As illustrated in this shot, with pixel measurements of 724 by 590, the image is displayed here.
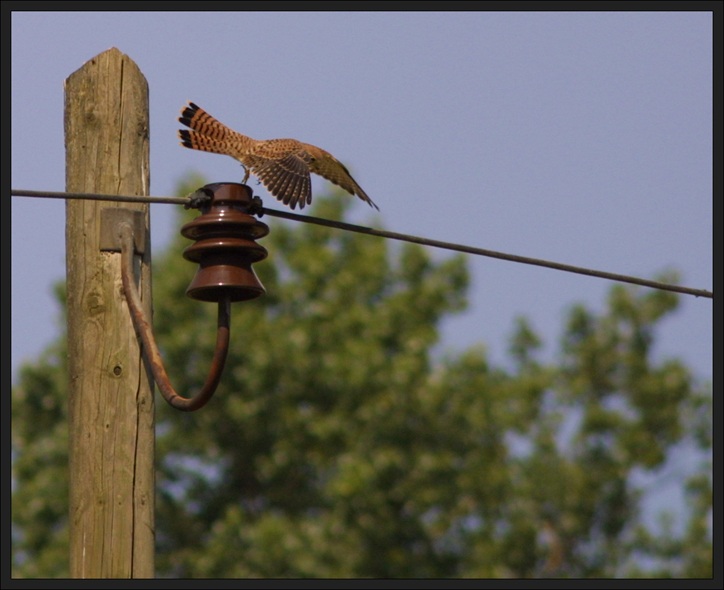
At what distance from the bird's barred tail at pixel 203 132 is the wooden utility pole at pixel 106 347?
2.10m

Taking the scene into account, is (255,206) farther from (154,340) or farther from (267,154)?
Answer: (267,154)

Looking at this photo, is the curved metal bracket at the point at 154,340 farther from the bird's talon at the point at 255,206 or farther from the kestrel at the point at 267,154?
the kestrel at the point at 267,154

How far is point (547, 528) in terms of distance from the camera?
1020 inches

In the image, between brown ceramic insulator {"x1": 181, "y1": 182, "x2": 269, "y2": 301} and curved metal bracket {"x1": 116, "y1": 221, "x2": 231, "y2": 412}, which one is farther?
brown ceramic insulator {"x1": 181, "y1": 182, "x2": 269, "y2": 301}

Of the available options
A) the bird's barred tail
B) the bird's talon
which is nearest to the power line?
the bird's talon

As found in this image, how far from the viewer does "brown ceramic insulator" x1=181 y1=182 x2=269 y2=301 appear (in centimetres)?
457

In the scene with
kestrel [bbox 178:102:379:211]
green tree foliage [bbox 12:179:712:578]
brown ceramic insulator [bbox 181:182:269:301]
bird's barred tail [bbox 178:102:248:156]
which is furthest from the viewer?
green tree foliage [bbox 12:179:712:578]

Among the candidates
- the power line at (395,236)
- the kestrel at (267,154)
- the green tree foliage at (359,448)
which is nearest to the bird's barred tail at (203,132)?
the kestrel at (267,154)

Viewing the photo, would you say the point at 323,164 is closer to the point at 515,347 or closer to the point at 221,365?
the point at 221,365

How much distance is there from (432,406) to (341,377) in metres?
1.86

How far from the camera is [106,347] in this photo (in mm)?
4504

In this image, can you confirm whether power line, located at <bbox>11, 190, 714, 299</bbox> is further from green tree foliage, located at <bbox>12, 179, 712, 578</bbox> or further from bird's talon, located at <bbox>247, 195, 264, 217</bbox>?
green tree foliage, located at <bbox>12, 179, 712, 578</bbox>

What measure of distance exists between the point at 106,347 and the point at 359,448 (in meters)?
18.5

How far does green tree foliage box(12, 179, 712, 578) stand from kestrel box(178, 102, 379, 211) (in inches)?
523
